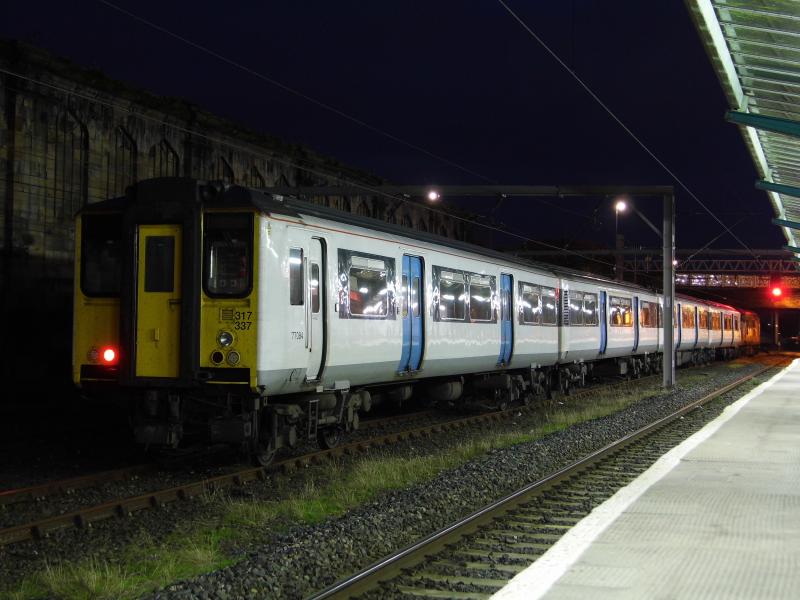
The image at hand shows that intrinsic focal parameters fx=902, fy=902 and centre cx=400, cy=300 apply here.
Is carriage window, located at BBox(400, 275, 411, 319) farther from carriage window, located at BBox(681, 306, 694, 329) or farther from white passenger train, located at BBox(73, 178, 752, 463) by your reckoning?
carriage window, located at BBox(681, 306, 694, 329)

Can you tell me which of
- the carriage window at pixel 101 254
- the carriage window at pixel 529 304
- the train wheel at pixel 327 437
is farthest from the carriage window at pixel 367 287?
the carriage window at pixel 529 304

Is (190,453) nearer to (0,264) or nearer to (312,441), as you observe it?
(312,441)

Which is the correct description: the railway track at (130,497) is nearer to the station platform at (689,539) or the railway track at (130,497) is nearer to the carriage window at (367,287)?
the carriage window at (367,287)

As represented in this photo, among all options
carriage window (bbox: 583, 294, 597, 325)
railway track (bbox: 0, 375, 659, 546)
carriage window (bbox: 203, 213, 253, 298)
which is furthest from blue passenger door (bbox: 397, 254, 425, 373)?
carriage window (bbox: 583, 294, 597, 325)

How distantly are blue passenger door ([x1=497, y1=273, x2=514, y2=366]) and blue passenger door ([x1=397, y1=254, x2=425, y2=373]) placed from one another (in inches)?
161

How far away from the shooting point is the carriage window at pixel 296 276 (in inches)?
422

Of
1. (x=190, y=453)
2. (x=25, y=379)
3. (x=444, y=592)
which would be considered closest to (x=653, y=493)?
(x=444, y=592)

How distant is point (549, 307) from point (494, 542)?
47.7ft

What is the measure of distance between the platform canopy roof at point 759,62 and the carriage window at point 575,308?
19.4 feet

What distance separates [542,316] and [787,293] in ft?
243

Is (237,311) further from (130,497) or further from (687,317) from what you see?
(687,317)

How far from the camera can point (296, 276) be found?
10844mm

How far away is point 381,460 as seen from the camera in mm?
11859

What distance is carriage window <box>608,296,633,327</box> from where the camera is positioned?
27609 mm
